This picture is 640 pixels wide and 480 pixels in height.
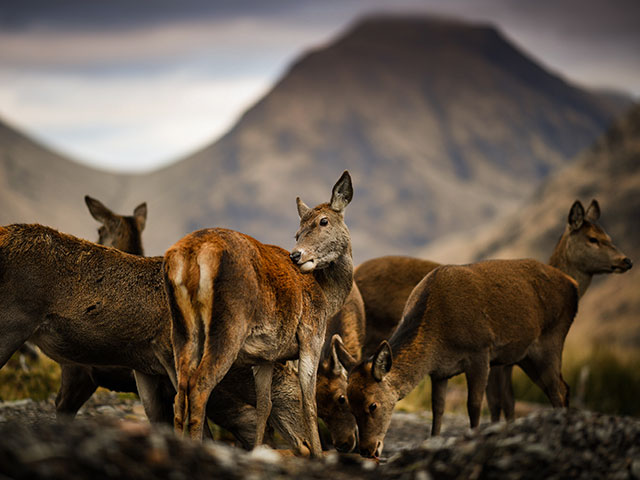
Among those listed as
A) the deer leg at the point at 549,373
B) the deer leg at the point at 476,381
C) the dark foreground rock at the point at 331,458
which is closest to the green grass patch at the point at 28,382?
the deer leg at the point at 476,381

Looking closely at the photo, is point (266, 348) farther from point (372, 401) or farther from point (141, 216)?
point (141, 216)

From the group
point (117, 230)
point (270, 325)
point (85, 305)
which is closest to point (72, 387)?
point (85, 305)

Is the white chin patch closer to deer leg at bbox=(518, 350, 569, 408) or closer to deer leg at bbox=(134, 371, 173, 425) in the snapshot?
deer leg at bbox=(134, 371, 173, 425)

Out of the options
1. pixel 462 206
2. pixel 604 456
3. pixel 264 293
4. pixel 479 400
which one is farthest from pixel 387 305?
pixel 462 206

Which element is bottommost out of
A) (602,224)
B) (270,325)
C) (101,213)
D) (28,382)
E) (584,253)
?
(28,382)

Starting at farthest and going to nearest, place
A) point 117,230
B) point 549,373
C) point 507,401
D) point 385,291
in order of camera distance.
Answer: point 385,291
point 507,401
point 549,373
point 117,230

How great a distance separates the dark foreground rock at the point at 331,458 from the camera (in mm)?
3775

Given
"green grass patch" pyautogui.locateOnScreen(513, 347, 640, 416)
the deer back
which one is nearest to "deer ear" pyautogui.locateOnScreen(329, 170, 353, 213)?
the deer back

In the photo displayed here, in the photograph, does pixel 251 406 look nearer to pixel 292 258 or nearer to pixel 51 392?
pixel 292 258

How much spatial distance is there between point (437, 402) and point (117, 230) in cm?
458

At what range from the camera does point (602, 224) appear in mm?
25922

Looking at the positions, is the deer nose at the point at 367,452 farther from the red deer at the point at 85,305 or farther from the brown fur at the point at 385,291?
the brown fur at the point at 385,291

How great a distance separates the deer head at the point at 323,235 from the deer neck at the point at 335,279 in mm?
96

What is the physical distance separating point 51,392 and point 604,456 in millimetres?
8024
